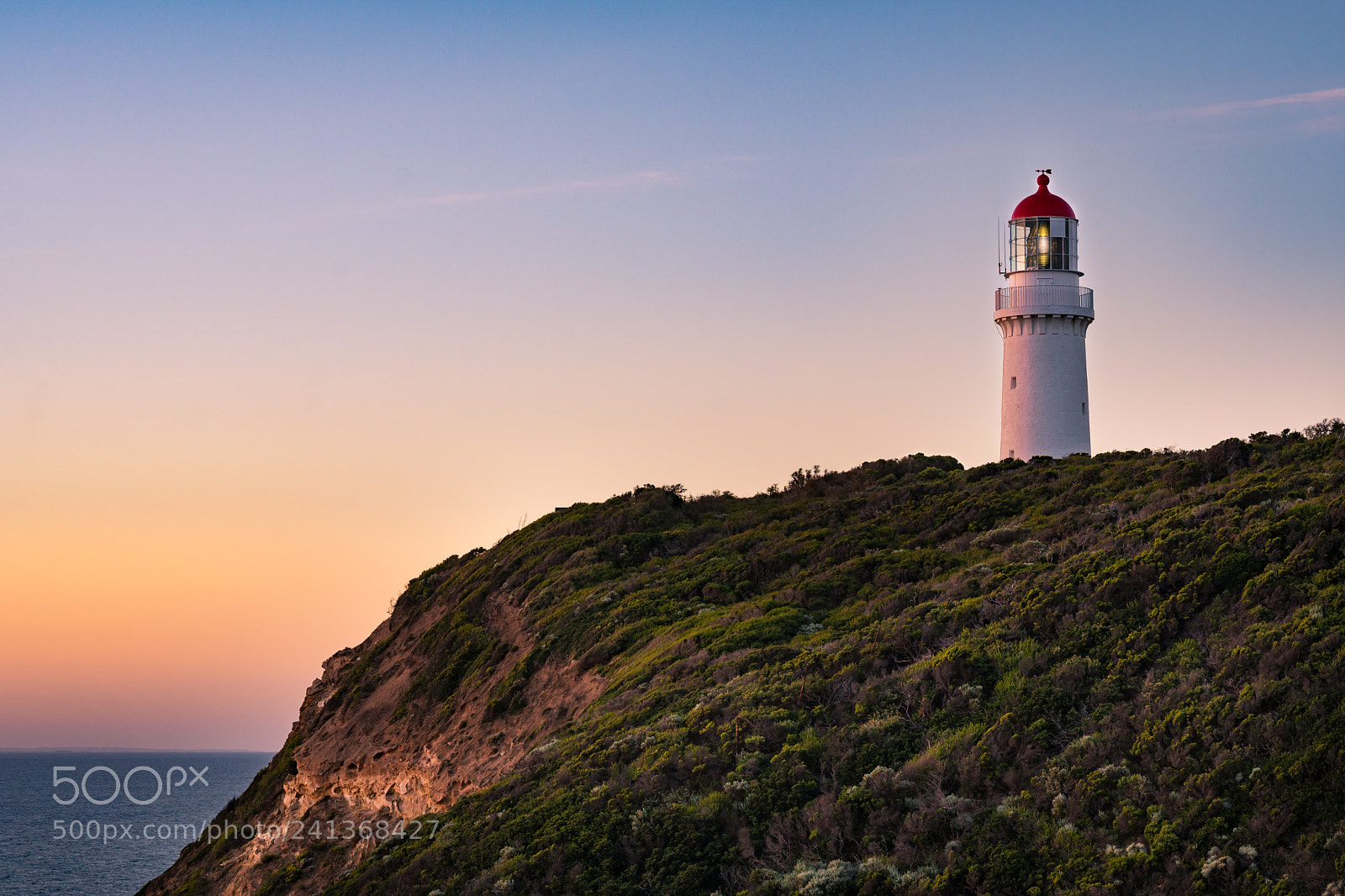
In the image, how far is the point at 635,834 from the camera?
17.0 meters

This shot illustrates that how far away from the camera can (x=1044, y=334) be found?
41406mm

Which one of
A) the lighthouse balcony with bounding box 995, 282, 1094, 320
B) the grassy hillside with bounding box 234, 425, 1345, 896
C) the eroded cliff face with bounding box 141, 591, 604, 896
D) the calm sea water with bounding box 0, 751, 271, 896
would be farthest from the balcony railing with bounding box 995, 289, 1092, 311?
the calm sea water with bounding box 0, 751, 271, 896

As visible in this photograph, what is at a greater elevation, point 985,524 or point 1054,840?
point 985,524

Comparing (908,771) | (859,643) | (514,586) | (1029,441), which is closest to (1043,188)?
(1029,441)

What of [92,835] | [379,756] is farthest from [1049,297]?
[92,835]

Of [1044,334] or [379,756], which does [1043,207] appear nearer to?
[1044,334]

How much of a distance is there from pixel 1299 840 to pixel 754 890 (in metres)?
6.14

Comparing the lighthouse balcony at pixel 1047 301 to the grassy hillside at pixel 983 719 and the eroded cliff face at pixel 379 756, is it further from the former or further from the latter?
the eroded cliff face at pixel 379 756

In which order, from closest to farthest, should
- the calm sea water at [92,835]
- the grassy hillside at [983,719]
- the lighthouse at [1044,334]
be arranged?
the grassy hillside at [983,719] → the lighthouse at [1044,334] → the calm sea water at [92,835]

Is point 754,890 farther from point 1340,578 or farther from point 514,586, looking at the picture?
point 514,586

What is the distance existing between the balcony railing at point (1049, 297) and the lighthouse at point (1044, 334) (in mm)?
29

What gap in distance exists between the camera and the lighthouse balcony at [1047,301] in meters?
41.3

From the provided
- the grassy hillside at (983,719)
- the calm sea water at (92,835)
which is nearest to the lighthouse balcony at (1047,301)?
the grassy hillside at (983,719)

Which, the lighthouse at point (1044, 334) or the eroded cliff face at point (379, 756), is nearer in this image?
the eroded cliff face at point (379, 756)
